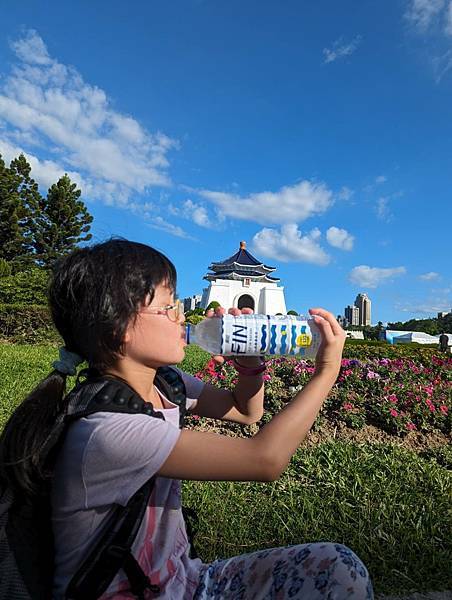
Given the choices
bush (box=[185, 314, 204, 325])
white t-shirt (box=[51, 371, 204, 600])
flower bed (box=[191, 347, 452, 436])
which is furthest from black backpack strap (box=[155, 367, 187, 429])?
flower bed (box=[191, 347, 452, 436])

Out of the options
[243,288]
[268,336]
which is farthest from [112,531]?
[243,288]

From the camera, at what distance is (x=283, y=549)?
1.39 m

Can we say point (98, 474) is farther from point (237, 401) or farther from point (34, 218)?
point (34, 218)

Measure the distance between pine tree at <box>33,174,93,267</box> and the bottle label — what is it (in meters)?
27.9

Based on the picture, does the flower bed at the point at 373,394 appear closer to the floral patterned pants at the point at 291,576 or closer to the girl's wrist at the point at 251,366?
the girl's wrist at the point at 251,366

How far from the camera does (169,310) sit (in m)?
1.43

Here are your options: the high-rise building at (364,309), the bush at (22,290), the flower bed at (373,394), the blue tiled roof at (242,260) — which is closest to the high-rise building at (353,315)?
the high-rise building at (364,309)

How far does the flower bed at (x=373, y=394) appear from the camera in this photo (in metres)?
4.28

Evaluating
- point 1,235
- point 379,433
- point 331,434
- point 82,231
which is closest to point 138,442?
point 331,434

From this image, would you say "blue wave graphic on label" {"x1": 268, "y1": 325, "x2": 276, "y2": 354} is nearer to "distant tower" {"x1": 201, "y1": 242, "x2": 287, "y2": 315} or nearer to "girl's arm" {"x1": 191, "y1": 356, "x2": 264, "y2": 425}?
"girl's arm" {"x1": 191, "y1": 356, "x2": 264, "y2": 425}

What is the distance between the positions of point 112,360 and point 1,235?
2830 centimetres

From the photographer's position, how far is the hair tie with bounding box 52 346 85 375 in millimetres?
1368

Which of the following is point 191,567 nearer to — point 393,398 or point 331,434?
point 331,434

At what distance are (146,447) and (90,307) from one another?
429 mm
